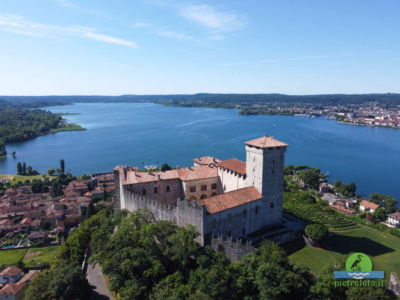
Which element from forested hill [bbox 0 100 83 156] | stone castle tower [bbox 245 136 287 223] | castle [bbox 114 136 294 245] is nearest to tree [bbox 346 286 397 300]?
castle [bbox 114 136 294 245]

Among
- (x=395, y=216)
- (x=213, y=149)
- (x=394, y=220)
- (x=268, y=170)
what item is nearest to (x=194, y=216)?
(x=268, y=170)

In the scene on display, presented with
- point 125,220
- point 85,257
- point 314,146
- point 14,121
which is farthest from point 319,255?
point 14,121

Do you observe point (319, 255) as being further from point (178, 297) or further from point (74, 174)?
point (74, 174)

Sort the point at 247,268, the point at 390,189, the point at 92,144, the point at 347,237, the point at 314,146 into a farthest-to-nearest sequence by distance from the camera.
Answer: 1. the point at 92,144
2. the point at 314,146
3. the point at 390,189
4. the point at 347,237
5. the point at 247,268

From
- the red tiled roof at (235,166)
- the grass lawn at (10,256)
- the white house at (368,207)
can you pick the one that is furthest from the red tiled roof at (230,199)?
the white house at (368,207)

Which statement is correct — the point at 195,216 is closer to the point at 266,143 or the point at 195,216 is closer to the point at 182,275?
the point at 182,275

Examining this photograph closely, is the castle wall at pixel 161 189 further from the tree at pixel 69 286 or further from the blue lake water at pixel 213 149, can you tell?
the blue lake water at pixel 213 149
